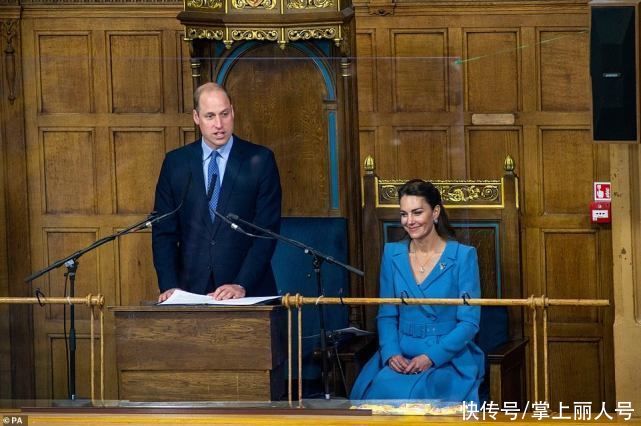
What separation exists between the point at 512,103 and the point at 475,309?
170 centimetres

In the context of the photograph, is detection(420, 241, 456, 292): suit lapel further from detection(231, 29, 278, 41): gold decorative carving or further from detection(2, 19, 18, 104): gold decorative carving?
detection(2, 19, 18, 104): gold decorative carving

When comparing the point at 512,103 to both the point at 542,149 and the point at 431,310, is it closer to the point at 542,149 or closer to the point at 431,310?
the point at 542,149

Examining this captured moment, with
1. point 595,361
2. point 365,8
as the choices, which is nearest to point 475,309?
point 595,361

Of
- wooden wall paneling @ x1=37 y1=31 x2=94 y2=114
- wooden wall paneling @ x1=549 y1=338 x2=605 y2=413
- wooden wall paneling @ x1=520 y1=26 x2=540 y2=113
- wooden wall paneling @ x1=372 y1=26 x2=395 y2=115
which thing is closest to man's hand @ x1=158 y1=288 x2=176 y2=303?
wooden wall paneling @ x1=37 y1=31 x2=94 y2=114

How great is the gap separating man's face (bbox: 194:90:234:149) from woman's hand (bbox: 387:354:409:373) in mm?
1189

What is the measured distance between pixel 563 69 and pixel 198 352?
2548mm

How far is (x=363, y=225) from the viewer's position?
7246 mm

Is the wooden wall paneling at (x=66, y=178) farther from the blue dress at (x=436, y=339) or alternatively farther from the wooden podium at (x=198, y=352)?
the blue dress at (x=436, y=339)

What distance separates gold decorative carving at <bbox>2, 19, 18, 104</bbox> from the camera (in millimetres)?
7266

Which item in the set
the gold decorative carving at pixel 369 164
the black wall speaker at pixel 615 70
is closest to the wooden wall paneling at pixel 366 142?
the gold decorative carving at pixel 369 164

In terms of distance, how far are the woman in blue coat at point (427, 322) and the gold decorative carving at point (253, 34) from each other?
40.2 inches

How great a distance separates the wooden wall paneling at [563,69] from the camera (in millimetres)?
7949

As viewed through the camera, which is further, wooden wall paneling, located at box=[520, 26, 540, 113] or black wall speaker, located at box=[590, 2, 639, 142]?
wooden wall paneling, located at box=[520, 26, 540, 113]

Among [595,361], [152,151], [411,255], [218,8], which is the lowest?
[595,361]
